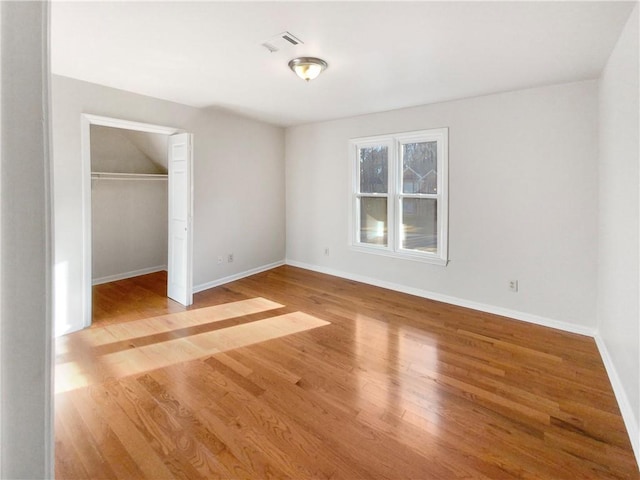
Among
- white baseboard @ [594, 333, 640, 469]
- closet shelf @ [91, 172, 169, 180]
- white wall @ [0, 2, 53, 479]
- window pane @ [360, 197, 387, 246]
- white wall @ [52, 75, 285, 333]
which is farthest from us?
window pane @ [360, 197, 387, 246]

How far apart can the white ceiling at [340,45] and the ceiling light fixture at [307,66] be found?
0.26 ft

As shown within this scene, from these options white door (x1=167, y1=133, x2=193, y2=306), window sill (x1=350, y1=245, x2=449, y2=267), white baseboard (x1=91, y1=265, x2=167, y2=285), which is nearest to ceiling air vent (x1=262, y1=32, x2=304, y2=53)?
white door (x1=167, y1=133, x2=193, y2=306)

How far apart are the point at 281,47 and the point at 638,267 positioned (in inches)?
106

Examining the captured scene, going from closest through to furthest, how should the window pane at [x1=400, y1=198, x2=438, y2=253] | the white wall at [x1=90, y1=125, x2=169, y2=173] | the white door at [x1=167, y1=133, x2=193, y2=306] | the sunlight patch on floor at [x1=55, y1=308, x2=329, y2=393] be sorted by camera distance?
the sunlight patch on floor at [x1=55, y1=308, x2=329, y2=393] < the white door at [x1=167, y1=133, x2=193, y2=306] < the window pane at [x1=400, y1=198, x2=438, y2=253] < the white wall at [x1=90, y1=125, x2=169, y2=173]

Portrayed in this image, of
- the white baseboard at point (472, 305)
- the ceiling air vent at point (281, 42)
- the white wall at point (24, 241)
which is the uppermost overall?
the ceiling air vent at point (281, 42)

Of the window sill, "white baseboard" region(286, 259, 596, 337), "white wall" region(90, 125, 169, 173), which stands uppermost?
"white wall" region(90, 125, 169, 173)

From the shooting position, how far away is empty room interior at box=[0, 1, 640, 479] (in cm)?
168

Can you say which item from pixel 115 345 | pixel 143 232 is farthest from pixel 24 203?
pixel 143 232

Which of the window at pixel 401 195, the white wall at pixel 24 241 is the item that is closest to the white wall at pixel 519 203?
the window at pixel 401 195

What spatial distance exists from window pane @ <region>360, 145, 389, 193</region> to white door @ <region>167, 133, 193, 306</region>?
2398 millimetres

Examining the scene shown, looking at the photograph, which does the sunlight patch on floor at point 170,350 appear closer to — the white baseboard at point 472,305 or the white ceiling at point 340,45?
the white baseboard at point 472,305

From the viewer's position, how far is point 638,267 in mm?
1819

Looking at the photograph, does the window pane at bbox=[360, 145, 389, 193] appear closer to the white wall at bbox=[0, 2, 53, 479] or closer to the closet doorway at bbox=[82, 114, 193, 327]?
the closet doorway at bbox=[82, 114, 193, 327]

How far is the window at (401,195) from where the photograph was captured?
409cm
